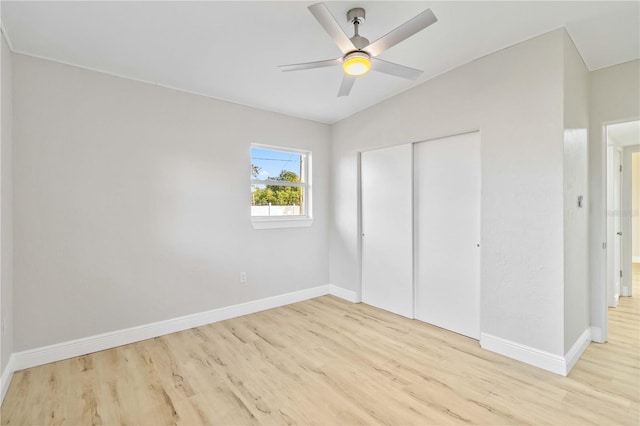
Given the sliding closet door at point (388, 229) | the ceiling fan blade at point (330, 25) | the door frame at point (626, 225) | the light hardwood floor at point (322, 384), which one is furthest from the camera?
the door frame at point (626, 225)

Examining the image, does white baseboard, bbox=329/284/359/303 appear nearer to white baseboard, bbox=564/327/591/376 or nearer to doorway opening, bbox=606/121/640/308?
white baseboard, bbox=564/327/591/376

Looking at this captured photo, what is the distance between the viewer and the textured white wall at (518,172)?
2268mm

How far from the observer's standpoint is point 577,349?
2.47 meters

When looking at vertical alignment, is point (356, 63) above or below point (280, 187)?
above

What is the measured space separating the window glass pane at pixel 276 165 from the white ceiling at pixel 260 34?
1015 mm

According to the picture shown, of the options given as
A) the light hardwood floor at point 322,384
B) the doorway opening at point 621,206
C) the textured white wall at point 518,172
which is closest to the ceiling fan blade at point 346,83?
the textured white wall at point 518,172

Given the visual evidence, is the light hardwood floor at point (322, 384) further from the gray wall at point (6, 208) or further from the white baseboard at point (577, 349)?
the gray wall at point (6, 208)

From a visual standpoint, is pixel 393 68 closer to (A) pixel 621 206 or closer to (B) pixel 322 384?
(B) pixel 322 384

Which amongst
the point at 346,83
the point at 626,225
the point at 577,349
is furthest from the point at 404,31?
the point at 626,225

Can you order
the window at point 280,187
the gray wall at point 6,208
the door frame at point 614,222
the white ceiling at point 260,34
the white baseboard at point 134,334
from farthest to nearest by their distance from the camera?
the window at point 280,187, the door frame at point 614,222, the white baseboard at point 134,334, the gray wall at point 6,208, the white ceiling at point 260,34

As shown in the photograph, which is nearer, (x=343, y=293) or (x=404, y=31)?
(x=404, y=31)

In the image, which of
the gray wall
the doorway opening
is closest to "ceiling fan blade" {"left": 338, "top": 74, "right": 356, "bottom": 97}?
the gray wall

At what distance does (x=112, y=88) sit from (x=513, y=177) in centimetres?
364

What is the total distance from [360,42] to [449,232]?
207cm
